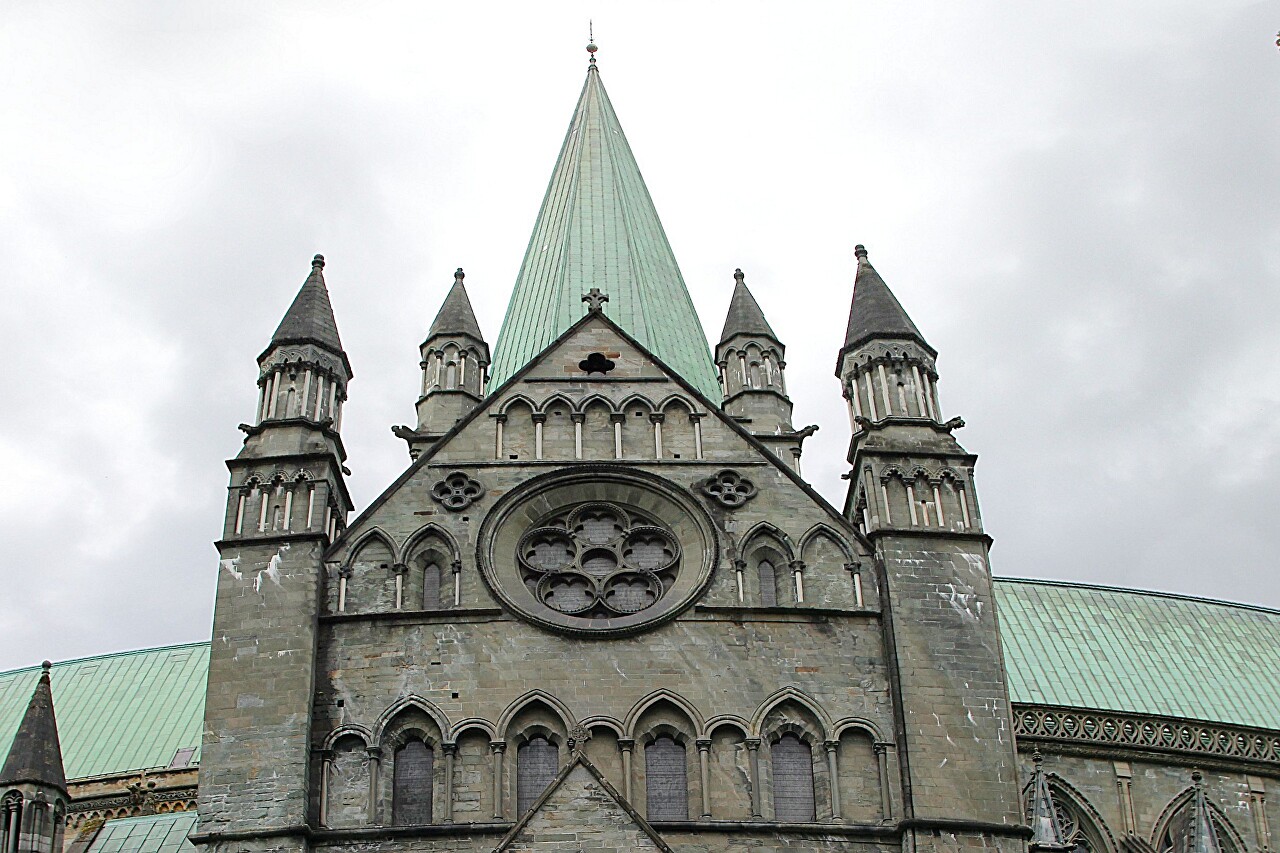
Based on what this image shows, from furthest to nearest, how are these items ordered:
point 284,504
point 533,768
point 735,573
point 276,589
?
point 284,504 < point 735,573 < point 276,589 < point 533,768

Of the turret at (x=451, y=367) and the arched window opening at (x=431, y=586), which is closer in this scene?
the arched window opening at (x=431, y=586)

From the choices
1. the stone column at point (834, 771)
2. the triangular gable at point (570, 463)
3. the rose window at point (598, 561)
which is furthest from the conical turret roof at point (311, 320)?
the stone column at point (834, 771)

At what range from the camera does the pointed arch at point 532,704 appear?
78.2 ft

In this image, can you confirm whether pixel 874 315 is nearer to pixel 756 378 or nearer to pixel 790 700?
pixel 756 378

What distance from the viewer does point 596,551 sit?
26.3 meters

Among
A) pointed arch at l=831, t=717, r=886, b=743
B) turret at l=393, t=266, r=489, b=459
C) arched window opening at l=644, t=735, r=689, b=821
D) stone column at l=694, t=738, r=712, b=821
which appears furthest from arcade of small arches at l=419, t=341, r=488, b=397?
pointed arch at l=831, t=717, r=886, b=743

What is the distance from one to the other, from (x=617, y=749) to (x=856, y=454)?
6.46 meters

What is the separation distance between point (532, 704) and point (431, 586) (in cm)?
267

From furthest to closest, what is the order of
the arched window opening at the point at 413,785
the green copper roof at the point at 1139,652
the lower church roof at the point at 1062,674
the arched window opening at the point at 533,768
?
the lower church roof at the point at 1062,674 < the green copper roof at the point at 1139,652 < the arched window opening at the point at 533,768 < the arched window opening at the point at 413,785

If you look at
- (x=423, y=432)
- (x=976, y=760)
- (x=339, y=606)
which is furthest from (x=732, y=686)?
(x=423, y=432)

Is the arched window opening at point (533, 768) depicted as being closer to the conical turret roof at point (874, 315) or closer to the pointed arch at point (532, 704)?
the pointed arch at point (532, 704)

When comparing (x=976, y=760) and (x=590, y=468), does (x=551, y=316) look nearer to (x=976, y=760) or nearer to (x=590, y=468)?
(x=590, y=468)

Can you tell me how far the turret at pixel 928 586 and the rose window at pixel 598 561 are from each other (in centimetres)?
329

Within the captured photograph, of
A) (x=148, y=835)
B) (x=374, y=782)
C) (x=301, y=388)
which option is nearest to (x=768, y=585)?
(x=374, y=782)
